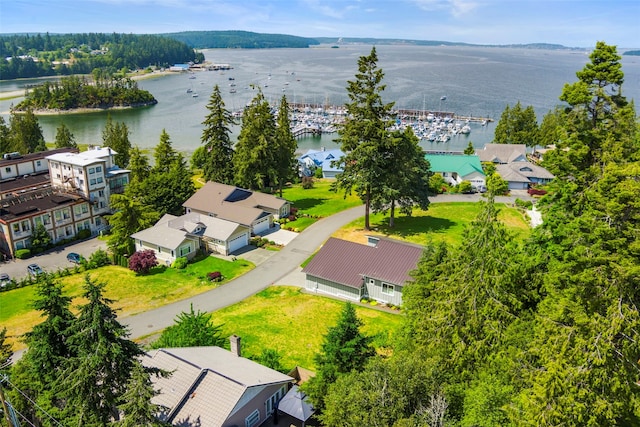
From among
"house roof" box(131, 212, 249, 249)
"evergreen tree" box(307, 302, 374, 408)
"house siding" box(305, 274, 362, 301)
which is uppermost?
"evergreen tree" box(307, 302, 374, 408)

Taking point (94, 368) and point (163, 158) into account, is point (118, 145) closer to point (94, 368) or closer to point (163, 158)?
point (163, 158)

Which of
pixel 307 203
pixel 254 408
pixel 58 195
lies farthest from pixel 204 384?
pixel 307 203

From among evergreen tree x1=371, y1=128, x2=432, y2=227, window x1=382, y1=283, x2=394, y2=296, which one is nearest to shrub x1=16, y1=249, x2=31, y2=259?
evergreen tree x1=371, y1=128, x2=432, y2=227

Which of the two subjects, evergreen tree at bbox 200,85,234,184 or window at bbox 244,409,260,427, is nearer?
window at bbox 244,409,260,427

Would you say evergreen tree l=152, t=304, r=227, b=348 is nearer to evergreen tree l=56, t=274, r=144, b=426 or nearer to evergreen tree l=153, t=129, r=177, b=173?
evergreen tree l=56, t=274, r=144, b=426

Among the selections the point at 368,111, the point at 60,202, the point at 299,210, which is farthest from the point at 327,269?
the point at 60,202
